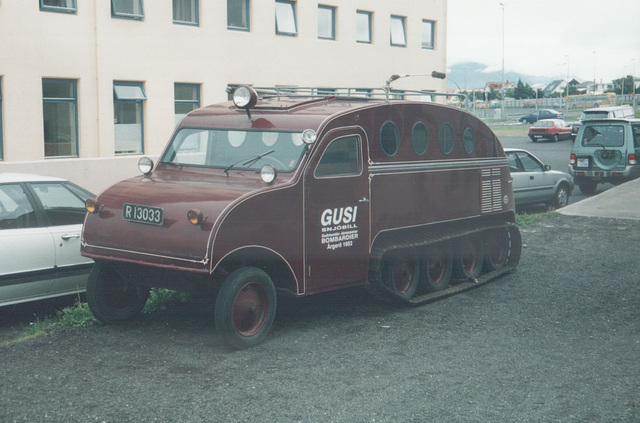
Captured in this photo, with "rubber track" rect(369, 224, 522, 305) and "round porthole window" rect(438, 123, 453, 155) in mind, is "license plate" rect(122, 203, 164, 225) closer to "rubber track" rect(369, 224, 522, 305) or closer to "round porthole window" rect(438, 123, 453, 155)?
"rubber track" rect(369, 224, 522, 305)

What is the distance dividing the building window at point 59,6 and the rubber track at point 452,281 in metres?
12.9

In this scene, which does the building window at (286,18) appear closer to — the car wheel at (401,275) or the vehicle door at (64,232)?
the car wheel at (401,275)

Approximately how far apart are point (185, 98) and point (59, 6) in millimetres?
4781

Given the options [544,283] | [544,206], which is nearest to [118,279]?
[544,283]

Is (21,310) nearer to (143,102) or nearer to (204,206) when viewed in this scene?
(204,206)

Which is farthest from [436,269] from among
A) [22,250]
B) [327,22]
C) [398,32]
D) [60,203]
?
[398,32]

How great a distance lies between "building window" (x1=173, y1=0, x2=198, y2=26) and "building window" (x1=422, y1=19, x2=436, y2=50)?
41.5 feet

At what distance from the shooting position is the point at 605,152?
2366 centimetres

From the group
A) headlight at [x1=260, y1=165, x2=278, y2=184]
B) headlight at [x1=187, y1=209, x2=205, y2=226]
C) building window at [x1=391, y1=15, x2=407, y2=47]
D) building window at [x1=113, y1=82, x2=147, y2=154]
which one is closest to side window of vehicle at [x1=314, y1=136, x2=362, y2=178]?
headlight at [x1=260, y1=165, x2=278, y2=184]

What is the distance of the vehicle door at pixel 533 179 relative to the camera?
61.6 ft

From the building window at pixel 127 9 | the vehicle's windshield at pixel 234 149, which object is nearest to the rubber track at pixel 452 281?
the vehicle's windshield at pixel 234 149

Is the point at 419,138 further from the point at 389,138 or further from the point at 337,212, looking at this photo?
the point at 337,212

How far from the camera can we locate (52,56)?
1994 centimetres

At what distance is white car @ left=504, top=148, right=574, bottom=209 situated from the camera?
61.0 feet
